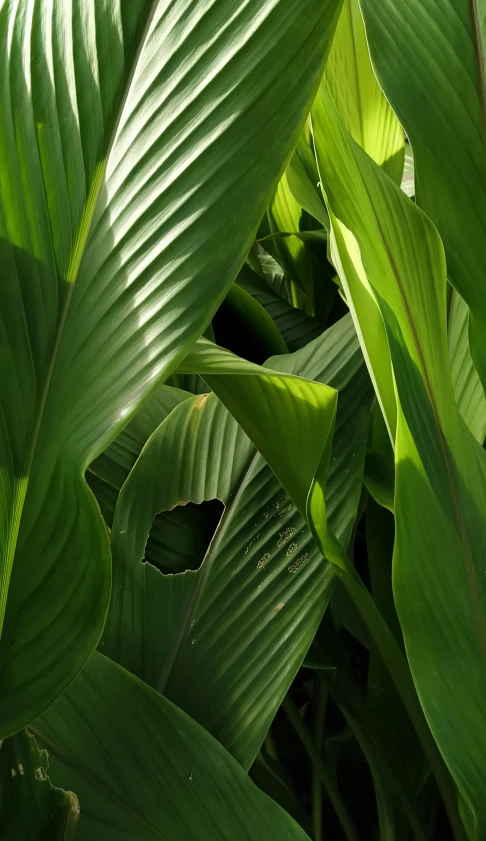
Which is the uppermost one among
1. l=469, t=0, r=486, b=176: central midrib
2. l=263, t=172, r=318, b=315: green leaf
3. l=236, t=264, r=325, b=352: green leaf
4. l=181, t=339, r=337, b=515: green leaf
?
l=469, t=0, r=486, b=176: central midrib

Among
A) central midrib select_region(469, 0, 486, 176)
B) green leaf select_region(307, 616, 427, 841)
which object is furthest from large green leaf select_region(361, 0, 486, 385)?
green leaf select_region(307, 616, 427, 841)

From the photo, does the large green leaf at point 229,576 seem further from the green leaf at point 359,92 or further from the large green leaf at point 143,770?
the green leaf at point 359,92

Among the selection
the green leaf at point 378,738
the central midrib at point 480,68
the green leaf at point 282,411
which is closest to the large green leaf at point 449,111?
the central midrib at point 480,68

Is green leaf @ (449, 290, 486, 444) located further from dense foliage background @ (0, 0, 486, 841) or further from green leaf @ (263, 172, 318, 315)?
green leaf @ (263, 172, 318, 315)

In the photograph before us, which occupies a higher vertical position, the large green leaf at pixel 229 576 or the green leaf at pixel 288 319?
the green leaf at pixel 288 319

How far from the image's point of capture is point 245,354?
0.65 metres

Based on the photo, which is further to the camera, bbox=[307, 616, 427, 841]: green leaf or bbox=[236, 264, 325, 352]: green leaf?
bbox=[236, 264, 325, 352]: green leaf

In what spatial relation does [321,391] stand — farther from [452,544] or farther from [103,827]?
[103,827]

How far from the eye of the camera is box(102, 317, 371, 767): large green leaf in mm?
408

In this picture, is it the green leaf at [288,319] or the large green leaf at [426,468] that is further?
the green leaf at [288,319]

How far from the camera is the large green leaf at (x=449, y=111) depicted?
0.41m

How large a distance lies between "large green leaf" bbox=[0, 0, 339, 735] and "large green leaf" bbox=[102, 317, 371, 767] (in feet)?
0.35

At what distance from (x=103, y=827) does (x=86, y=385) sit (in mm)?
238

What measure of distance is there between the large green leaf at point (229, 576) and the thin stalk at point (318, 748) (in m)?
0.19
